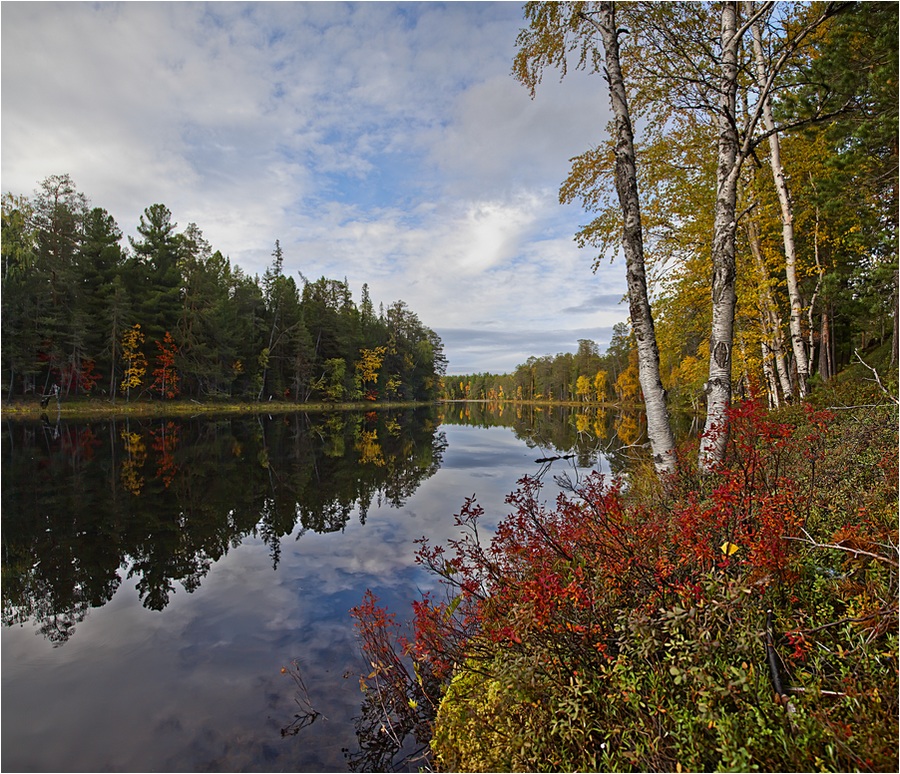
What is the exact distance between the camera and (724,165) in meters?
6.14

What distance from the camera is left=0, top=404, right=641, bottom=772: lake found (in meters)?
4.36

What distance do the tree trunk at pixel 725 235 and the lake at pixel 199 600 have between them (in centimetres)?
370

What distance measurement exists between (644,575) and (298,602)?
5789 millimetres

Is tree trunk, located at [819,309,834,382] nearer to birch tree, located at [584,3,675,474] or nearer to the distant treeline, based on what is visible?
birch tree, located at [584,3,675,474]

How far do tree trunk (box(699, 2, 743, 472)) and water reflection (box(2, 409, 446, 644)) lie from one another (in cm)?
817

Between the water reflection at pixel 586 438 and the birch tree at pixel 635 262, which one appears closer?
the birch tree at pixel 635 262

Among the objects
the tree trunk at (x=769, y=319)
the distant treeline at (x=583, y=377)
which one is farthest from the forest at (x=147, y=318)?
the tree trunk at (x=769, y=319)

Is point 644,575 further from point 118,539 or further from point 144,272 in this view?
point 144,272

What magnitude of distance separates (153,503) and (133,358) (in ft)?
120

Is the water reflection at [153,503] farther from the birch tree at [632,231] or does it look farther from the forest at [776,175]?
the forest at [776,175]

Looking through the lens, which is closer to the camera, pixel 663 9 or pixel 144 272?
pixel 663 9

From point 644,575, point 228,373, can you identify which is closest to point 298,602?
point 644,575

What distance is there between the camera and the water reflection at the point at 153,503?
7.59 m

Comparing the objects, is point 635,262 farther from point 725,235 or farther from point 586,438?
point 586,438
